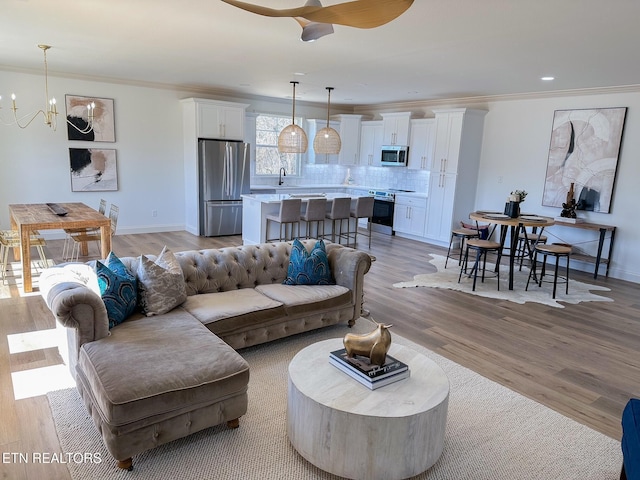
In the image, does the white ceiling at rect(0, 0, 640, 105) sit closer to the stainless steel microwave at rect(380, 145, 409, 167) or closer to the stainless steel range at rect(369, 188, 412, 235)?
the stainless steel microwave at rect(380, 145, 409, 167)

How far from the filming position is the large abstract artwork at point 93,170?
7031 mm

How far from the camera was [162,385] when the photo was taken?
2123 mm

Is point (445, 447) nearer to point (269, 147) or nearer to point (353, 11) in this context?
point (353, 11)

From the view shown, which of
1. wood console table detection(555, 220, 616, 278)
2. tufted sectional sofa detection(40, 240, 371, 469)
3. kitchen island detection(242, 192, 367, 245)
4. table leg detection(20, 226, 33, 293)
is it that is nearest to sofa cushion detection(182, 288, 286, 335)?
tufted sectional sofa detection(40, 240, 371, 469)

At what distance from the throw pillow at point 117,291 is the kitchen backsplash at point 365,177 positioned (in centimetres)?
611

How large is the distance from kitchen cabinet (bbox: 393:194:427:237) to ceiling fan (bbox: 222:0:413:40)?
627 cm

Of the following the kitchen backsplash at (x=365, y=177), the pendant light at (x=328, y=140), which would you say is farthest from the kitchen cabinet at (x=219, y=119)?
the pendant light at (x=328, y=140)

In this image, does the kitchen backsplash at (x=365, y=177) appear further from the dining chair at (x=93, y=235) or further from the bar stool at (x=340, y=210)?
the dining chair at (x=93, y=235)

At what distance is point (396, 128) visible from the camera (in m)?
8.71

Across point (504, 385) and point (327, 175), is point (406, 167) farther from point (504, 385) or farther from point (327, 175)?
point (504, 385)

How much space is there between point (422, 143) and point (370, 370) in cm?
676

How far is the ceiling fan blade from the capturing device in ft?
6.54

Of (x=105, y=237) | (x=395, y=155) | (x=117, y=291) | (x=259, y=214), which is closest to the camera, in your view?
(x=117, y=291)

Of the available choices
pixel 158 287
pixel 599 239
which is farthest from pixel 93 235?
pixel 599 239
